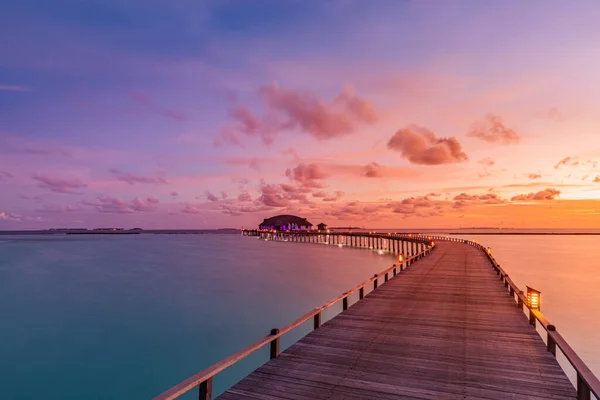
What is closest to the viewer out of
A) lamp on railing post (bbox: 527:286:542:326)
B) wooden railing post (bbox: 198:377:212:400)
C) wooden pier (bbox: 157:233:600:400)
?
wooden railing post (bbox: 198:377:212:400)

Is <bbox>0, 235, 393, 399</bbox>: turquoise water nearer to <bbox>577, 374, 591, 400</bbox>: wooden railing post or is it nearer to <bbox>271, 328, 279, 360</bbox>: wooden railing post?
<bbox>271, 328, 279, 360</bbox>: wooden railing post

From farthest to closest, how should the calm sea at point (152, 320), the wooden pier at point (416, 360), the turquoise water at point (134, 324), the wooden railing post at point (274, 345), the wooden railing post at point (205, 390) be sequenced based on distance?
the calm sea at point (152, 320), the turquoise water at point (134, 324), the wooden railing post at point (274, 345), the wooden pier at point (416, 360), the wooden railing post at point (205, 390)

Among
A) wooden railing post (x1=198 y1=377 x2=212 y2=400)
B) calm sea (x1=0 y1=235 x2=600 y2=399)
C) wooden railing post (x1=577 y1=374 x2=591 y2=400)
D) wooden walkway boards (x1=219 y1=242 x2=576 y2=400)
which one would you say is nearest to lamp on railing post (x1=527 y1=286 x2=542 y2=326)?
wooden walkway boards (x1=219 y1=242 x2=576 y2=400)

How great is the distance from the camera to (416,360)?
701 cm

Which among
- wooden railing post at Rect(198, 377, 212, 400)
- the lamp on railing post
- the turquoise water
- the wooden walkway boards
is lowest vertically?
the turquoise water

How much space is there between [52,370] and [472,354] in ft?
50.5

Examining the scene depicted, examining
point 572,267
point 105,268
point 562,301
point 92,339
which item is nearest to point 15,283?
point 105,268

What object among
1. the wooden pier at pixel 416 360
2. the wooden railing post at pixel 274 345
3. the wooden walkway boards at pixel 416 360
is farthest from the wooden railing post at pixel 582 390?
the wooden railing post at pixel 274 345

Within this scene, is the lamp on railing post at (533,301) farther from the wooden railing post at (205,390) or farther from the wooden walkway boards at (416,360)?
the wooden railing post at (205,390)

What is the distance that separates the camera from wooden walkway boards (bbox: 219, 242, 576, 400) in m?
5.70

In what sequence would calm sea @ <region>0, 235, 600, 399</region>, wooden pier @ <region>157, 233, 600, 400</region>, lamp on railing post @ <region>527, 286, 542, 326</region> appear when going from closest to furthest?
wooden pier @ <region>157, 233, 600, 400</region> → lamp on railing post @ <region>527, 286, 542, 326</region> → calm sea @ <region>0, 235, 600, 399</region>

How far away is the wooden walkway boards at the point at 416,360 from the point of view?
5699 mm

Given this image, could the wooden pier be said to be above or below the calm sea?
above

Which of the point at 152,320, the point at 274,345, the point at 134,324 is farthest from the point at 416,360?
the point at 152,320
